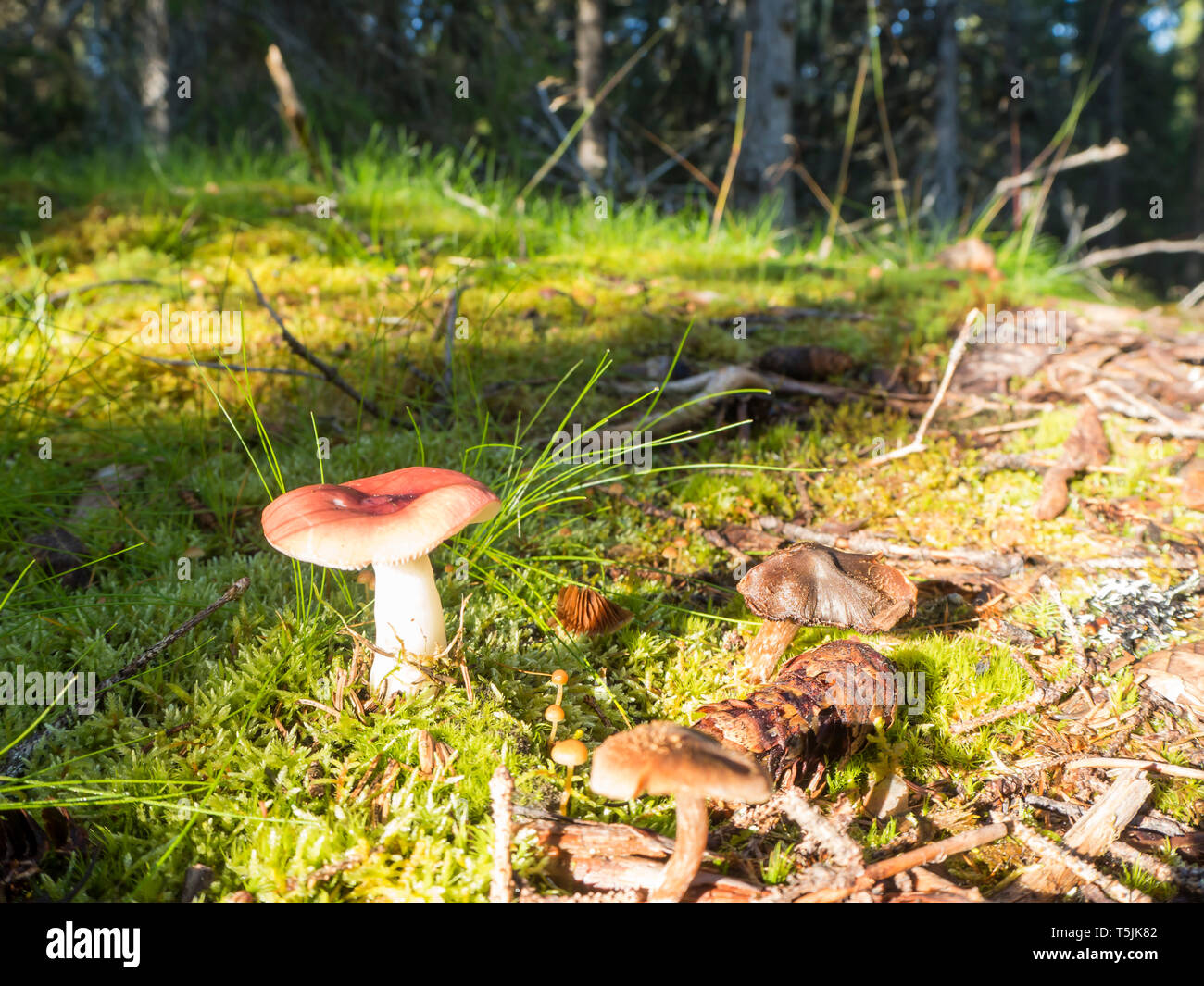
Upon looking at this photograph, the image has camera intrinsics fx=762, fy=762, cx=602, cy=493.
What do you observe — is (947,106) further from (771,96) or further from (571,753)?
(571,753)

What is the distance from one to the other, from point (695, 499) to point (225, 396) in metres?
2.57

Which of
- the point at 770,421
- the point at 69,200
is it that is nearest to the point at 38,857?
the point at 770,421

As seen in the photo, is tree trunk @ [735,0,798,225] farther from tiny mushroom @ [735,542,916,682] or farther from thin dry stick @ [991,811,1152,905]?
thin dry stick @ [991,811,1152,905]

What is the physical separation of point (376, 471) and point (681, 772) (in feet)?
7.75

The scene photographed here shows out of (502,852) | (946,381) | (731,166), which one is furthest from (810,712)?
(731,166)

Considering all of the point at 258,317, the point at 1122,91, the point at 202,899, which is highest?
the point at 1122,91

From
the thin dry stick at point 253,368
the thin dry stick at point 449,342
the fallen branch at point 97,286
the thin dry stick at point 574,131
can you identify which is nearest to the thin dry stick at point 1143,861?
the thin dry stick at point 449,342

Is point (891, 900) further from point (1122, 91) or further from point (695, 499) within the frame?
point (1122, 91)

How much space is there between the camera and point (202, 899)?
1776 mm

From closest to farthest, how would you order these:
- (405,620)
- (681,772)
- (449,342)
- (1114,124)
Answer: (681,772), (405,620), (449,342), (1114,124)

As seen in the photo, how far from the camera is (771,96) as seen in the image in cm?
973

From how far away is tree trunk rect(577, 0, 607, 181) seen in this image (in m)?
10.8

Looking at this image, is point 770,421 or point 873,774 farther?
point 770,421

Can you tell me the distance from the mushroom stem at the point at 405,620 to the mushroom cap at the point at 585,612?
0.45 meters
